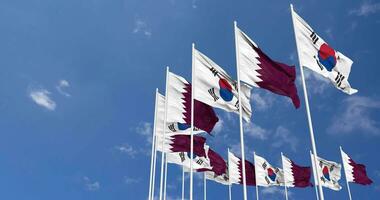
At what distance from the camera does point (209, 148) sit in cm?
2970

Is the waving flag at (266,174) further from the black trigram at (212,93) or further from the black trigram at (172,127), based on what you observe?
the black trigram at (212,93)

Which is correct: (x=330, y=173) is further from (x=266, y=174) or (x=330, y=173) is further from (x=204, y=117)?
(x=204, y=117)

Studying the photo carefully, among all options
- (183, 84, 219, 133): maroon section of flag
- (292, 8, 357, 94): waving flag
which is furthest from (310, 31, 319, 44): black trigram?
(183, 84, 219, 133): maroon section of flag

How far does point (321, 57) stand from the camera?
53.5 ft

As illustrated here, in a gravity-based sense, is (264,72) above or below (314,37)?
below

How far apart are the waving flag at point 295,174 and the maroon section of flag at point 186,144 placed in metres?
16.7

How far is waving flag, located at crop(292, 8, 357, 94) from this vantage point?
52.8ft

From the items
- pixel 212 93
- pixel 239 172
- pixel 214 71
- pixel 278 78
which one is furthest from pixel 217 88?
pixel 239 172

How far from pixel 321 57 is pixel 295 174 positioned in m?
24.4

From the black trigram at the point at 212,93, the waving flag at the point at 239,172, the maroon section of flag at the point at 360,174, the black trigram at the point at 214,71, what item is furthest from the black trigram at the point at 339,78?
the maroon section of flag at the point at 360,174

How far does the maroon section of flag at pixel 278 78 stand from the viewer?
16.1 meters

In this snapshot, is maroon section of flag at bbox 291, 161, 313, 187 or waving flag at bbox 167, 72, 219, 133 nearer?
waving flag at bbox 167, 72, 219, 133

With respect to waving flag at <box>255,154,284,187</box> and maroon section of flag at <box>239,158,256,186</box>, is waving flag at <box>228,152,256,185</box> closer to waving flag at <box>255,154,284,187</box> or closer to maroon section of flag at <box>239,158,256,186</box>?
maroon section of flag at <box>239,158,256,186</box>

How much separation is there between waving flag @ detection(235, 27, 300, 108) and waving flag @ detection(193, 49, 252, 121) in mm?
1800
